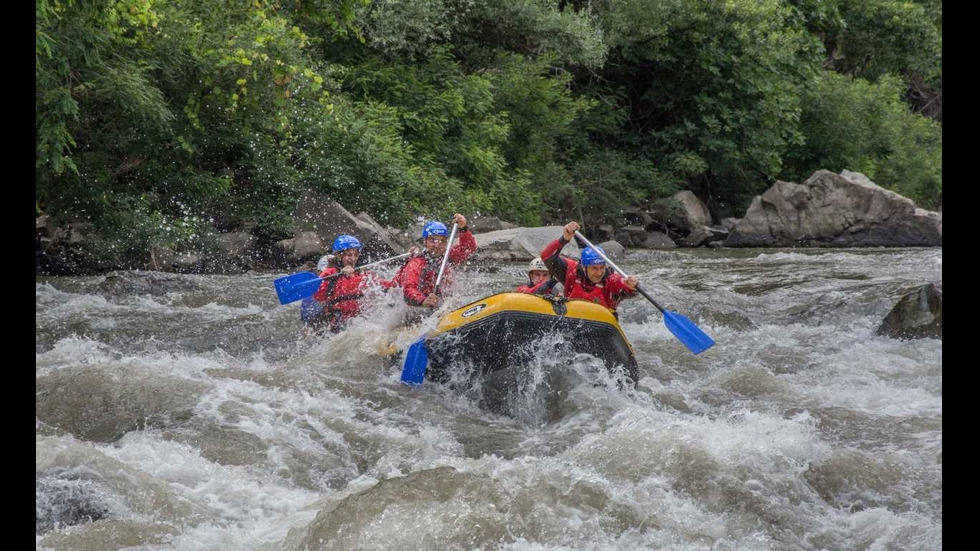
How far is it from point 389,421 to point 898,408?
3.22 m

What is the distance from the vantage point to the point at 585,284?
7586mm

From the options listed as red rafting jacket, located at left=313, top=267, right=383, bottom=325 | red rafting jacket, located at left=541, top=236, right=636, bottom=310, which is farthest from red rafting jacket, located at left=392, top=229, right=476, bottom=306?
red rafting jacket, located at left=541, top=236, right=636, bottom=310

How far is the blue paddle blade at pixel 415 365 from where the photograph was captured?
261 inches

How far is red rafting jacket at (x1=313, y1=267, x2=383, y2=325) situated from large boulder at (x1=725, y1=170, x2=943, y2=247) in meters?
12.4

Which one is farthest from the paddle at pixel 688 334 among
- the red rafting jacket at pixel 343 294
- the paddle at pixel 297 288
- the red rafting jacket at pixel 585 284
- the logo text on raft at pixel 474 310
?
the paddle at pixel 297 288

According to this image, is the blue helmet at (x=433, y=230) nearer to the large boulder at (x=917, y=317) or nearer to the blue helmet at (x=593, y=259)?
the blue helmet at (x=593, y=259)

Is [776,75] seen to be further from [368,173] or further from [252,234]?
[252,234]

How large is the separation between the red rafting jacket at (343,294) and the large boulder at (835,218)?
12445mm

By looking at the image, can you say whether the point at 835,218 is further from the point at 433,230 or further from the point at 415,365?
the point at 415,365

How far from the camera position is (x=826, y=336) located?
8.76 metres

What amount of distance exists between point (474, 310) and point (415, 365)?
570 mm

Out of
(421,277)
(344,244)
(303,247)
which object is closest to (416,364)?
(421,277)

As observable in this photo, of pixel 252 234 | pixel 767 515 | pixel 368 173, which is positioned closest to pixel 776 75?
pixel 368 173

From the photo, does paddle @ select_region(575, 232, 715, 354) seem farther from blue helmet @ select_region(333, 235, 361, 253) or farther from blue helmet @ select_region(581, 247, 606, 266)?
blue helmet @ select_region(333, 235, 361, 253)
